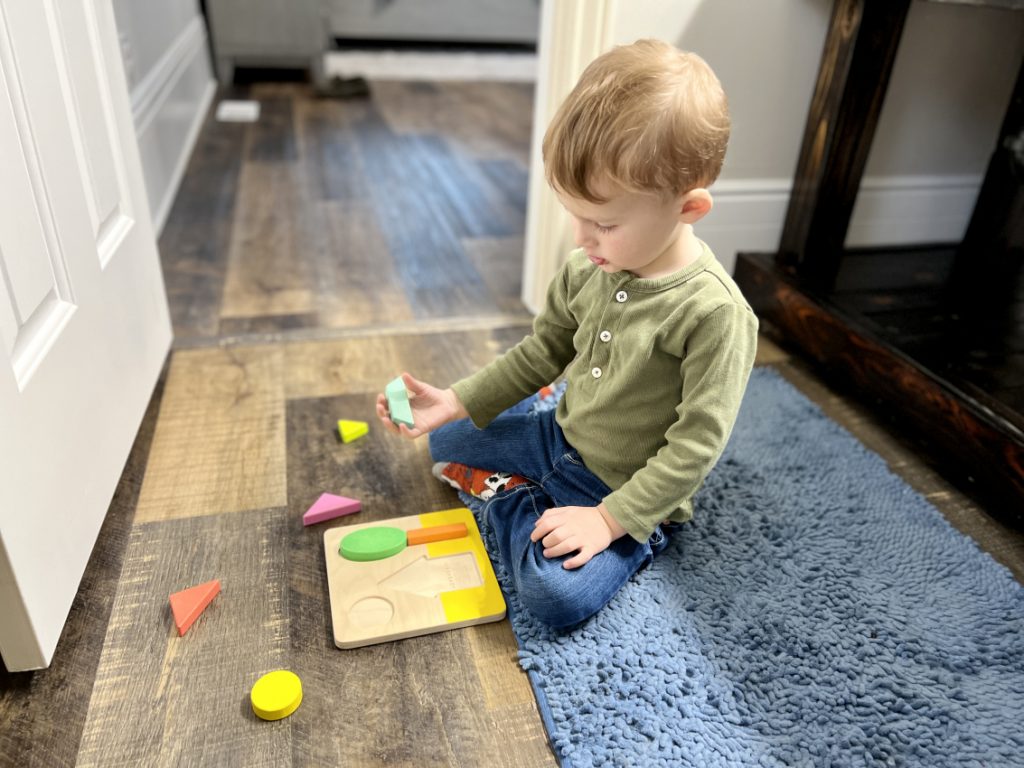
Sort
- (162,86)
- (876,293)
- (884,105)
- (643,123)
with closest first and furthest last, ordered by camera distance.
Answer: (643,123) → (876,293) → (884,105) → (162,86)

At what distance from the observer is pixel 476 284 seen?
1599 millimetres

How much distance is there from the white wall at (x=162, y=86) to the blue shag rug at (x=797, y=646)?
123 centimetres

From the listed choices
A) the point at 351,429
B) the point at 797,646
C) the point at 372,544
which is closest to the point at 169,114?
the point at 351,429

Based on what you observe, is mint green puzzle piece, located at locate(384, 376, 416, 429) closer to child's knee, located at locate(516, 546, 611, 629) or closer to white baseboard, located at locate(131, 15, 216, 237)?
child's knee, located at locate(516, 546, 611, 629)

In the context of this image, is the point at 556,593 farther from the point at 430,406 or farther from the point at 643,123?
the point at 643,123

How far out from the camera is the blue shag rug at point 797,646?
71cm

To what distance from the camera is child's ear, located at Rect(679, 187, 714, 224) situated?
2.38 feet

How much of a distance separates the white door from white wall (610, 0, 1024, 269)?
757 mm

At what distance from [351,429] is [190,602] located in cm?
34

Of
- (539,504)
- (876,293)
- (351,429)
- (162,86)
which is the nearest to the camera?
(539,504)

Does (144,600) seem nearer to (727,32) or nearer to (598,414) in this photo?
(598,414)

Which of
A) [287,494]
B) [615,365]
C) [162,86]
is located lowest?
[287,494]

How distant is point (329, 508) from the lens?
3.10 feet

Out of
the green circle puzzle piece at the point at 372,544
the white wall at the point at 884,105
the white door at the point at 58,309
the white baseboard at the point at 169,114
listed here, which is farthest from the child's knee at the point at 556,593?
the white baseboard at the point at 169,114
